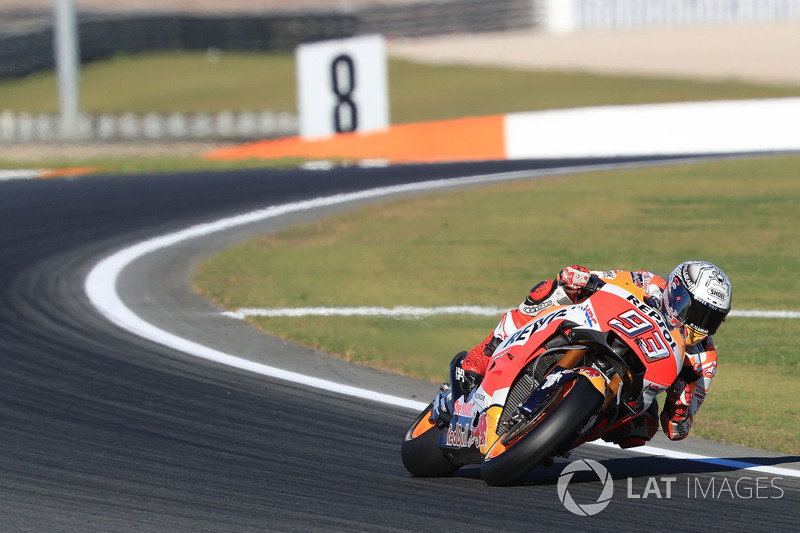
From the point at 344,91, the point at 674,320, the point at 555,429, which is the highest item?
the point at 344,91

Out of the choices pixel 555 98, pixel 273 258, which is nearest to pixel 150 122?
pixel 555 98

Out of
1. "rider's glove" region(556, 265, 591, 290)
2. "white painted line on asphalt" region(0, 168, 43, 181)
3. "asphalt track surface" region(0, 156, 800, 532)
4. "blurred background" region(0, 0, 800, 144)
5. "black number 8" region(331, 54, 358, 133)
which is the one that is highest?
"blurred background" region(0, 0, 800, 144)

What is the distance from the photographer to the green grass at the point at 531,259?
8.88 m

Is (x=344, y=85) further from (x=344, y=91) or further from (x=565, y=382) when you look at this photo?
(x=565, y=382)

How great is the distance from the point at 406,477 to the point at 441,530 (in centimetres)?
97

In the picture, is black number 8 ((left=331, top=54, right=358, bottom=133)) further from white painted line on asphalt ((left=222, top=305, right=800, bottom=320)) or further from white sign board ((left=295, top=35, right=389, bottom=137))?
white painted line on asphalt ((left=222, top=305, right=800, bottom=320))

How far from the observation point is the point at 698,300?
224 inches

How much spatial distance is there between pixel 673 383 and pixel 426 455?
1.20 metres

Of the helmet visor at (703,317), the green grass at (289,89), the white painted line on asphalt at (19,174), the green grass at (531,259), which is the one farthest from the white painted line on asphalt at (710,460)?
the green grass at (289,89)

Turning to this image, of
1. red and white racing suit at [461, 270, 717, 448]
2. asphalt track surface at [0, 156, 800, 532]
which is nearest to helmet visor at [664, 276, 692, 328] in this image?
red and white racing suit at [461, 270, 717, 448]

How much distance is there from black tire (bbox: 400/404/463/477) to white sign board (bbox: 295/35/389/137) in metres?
18.2

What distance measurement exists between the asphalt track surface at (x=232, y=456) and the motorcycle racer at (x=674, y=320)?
29 cm

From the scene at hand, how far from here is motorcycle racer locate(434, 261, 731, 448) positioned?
5.71m

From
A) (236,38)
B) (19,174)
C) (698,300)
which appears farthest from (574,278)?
(236,38)
